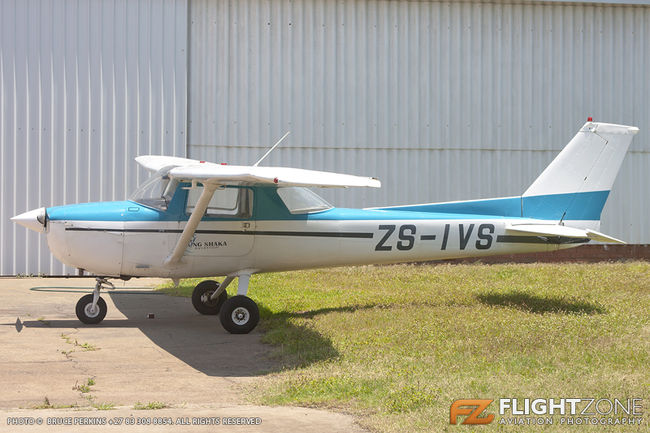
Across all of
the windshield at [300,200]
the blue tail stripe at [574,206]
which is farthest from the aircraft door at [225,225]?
the blue tail stripe at [574,206]

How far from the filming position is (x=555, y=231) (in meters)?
10.4

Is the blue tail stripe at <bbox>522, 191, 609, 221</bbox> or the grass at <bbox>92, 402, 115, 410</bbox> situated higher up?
the blue tail stripe at <bbox>522, 191, 609, 221</bbox>

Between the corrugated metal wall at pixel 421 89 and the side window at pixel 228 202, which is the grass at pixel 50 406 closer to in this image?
the side window at pixel 228 202

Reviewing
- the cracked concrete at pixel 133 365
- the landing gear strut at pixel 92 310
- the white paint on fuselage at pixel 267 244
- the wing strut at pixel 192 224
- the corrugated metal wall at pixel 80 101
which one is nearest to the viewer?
the cracked concrete at pixel 133 365

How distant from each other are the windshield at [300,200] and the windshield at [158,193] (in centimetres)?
145

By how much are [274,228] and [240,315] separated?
1267 millimetres

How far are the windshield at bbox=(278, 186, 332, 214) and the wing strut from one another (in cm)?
131

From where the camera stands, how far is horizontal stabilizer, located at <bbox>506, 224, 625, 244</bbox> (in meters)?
10.2

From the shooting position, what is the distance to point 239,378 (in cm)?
736

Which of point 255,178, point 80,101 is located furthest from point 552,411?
point 80,101

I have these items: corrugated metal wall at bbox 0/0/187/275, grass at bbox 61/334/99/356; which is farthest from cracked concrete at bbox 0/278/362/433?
corrugated metal wall at bbox 0/0/187/275

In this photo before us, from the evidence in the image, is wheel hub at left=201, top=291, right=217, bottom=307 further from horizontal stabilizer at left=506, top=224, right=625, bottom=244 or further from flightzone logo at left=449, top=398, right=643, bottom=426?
flightzone logo at left=449, top=398, right=643, bottom=426

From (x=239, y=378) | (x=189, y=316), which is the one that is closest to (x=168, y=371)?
(x=239, y=378)

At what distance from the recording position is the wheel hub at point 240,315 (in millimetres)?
9641
